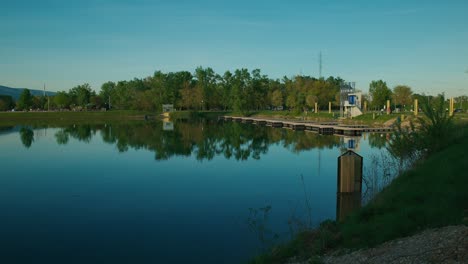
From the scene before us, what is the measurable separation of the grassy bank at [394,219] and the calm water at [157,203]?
3.41 feet

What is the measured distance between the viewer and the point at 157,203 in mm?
12391

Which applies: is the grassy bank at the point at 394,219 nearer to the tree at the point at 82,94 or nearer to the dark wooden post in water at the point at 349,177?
the dark wooden post in water at the point at 349,177

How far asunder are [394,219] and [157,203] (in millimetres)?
7794

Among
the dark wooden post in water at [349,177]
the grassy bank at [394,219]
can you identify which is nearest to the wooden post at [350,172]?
the dark wooden post in water at [349,177]

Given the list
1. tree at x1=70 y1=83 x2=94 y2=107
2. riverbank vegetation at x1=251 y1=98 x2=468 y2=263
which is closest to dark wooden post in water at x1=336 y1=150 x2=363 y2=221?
riverbank vegetation at x1=251 y1=98 x2=468 y2=263

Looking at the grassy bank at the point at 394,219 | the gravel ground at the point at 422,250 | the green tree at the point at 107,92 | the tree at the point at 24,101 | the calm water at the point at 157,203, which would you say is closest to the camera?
the gravel ground at the point at 422,250

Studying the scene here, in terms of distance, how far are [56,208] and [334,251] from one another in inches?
356

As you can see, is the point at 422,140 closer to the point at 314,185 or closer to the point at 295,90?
the point at 314,185

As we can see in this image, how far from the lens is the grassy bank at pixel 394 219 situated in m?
6.10

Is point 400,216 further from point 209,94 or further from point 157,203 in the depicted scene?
point 209,94

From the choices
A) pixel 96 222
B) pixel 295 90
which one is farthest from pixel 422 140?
pixel 295 90

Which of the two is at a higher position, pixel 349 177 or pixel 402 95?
pixel 402 95

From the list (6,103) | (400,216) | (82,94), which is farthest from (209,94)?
(400,216)

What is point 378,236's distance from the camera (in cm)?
601
